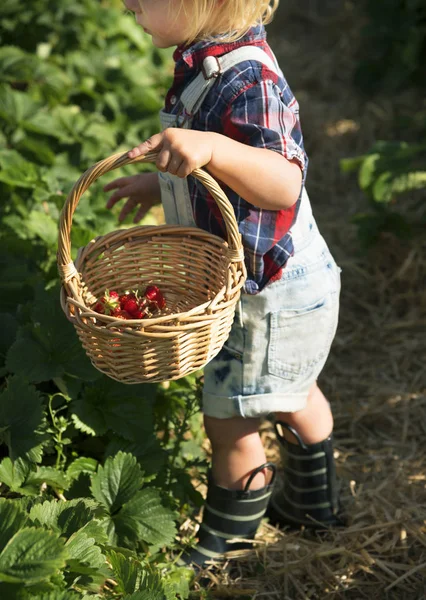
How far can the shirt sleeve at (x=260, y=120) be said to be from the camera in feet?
5.65

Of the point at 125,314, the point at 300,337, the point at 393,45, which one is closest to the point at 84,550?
the point at 125,314

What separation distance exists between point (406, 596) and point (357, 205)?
2.28 meters

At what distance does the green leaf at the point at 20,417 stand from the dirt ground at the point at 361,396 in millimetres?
669

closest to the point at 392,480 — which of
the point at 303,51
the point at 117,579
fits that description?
the point at 117,579

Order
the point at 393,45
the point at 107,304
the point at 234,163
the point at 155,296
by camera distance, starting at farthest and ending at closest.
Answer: the point at 393,45 < the point at 155,296 < the point at 107,304 < the point at 234,163

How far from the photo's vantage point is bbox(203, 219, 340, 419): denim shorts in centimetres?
194

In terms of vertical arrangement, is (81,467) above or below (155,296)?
below

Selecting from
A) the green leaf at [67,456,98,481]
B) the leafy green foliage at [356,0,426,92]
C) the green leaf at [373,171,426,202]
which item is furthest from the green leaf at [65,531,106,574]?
the leafy green foliage at [356,0,426,92]

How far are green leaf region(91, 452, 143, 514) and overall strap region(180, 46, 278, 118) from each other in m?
0.88

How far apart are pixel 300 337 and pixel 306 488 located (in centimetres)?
57

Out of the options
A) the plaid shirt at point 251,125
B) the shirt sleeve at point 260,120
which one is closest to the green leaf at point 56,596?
the plaid shirt at point 251,125

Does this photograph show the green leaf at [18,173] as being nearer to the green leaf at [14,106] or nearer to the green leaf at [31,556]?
the green leaf at [14,106]

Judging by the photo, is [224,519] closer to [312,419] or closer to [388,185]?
[312,419]

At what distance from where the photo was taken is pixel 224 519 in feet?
7.32
